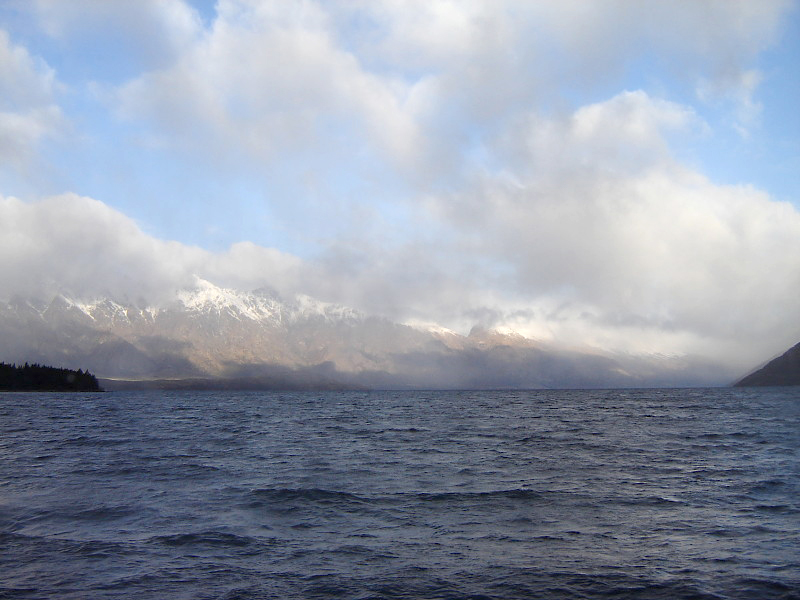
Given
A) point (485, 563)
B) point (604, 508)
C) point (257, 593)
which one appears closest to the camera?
point (257, 593)

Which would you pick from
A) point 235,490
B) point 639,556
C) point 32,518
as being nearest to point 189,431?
point 235,490

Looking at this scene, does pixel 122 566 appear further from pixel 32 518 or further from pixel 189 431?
pixel 189 431

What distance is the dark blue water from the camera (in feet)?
62.0

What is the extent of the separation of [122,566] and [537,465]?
29969 mm

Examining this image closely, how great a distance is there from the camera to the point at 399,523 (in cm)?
2644

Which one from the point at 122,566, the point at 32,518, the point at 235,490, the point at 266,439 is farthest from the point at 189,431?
the point at 122,566

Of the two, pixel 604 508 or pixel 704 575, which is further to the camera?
pixel 604 508

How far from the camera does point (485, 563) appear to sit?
20766mm

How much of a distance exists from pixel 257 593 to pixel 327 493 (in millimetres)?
15020

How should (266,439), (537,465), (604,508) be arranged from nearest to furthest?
(604,508) → (537,465) → (266,439)

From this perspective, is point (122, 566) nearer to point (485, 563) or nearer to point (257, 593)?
point (257, 593)

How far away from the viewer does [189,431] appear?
73062 mm

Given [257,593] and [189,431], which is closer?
[257,593]

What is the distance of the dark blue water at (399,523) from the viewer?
62.0 feet
